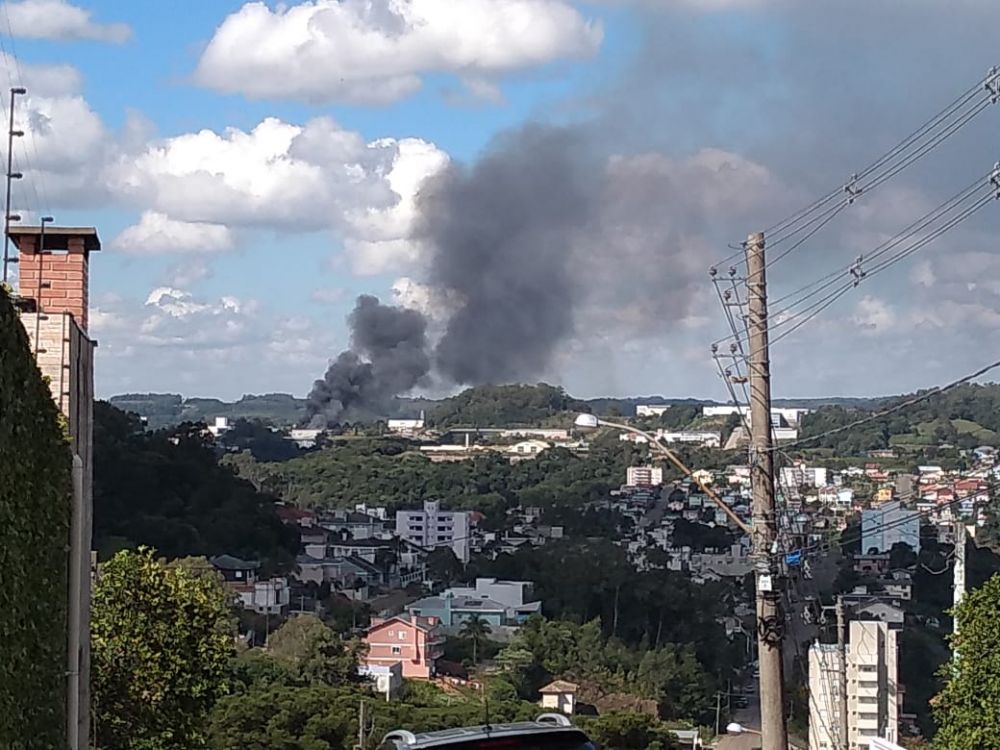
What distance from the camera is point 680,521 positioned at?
6181 cm

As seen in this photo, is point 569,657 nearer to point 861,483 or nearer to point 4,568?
point 861,483

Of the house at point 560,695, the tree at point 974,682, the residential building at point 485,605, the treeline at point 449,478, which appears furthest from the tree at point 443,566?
the tree at point 974,682

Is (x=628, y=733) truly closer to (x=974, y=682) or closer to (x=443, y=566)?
(x=974, y=682)

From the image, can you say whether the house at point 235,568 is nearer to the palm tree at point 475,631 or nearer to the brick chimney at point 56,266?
the palm tree at point 475,631

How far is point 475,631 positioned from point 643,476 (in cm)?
3361

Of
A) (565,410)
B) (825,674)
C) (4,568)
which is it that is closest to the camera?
(4,568)

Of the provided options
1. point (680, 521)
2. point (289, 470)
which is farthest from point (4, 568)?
point (289, 470)

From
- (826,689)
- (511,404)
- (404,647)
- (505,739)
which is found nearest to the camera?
(505,739)

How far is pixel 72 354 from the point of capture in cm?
922

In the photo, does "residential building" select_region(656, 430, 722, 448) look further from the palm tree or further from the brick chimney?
the brick chimney

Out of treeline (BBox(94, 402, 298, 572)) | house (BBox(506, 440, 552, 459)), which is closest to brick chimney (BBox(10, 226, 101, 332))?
treeline (BBox(94, 402, 298, 572))

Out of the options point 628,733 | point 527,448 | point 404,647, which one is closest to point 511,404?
point 527,448

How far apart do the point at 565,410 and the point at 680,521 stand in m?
22.1

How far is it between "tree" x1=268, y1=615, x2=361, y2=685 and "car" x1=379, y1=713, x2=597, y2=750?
28.0m
